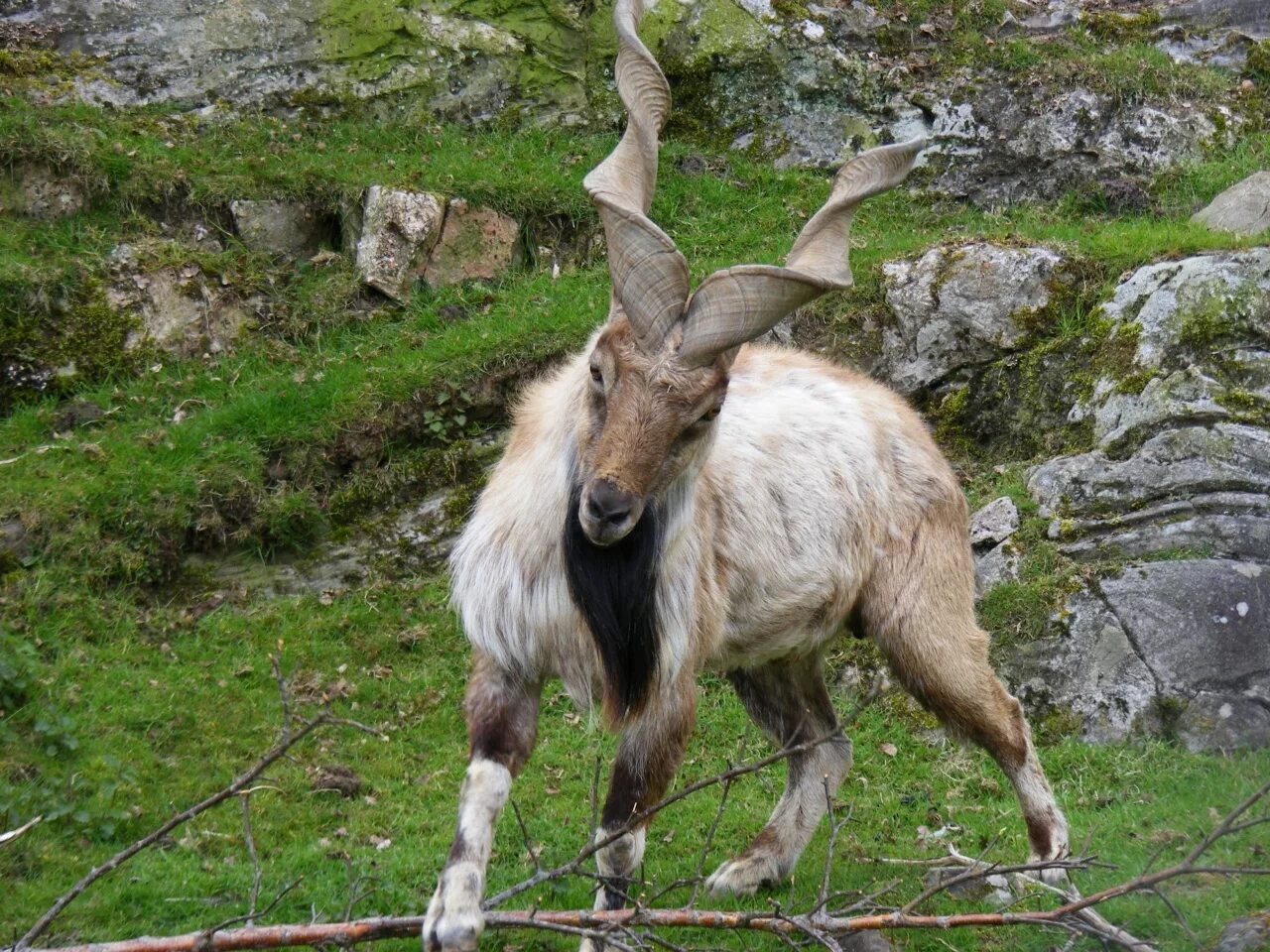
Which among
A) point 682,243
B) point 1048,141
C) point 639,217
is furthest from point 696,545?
point 1048,141

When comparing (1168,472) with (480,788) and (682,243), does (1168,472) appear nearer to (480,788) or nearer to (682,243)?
(682,243)

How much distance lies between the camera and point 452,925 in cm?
405

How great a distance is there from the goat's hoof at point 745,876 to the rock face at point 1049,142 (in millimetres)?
7190

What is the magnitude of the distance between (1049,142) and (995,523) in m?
4.85

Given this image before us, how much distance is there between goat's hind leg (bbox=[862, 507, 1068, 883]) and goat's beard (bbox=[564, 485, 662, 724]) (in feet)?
4.87

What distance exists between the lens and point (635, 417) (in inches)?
174

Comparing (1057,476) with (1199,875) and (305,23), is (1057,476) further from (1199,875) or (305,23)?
(305,23)

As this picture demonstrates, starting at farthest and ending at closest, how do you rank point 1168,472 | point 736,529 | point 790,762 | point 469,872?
1. point 1168,472
2. point 790,762
3. point 736,529
4. point 469,872

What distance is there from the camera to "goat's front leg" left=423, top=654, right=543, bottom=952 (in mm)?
4062

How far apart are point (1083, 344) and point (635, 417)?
5341 millimetres

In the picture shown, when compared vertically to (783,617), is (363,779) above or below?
below

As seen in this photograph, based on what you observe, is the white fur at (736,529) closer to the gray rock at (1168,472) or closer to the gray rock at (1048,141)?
Answer: the gray rock at (1168,472)

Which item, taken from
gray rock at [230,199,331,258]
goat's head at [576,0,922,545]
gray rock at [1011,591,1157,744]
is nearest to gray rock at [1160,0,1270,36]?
gray rock at [1011,591,1157,744]

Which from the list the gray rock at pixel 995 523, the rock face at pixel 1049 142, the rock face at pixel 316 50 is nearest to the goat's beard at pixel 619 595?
the gray rock at pixel 995 523
